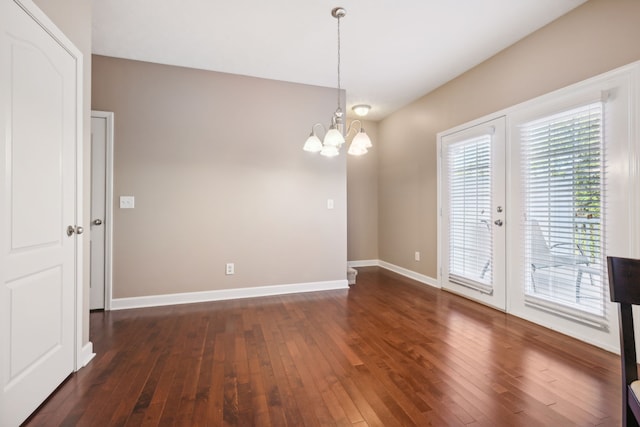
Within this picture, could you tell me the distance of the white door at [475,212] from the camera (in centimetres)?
303

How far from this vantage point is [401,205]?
15.5ft

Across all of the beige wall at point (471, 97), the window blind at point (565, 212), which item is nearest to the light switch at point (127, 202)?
the beige wall at point (471, 97)

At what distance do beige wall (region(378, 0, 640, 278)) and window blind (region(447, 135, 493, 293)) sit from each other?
312 mm

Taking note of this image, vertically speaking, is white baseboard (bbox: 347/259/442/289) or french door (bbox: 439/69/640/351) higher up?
french door (bbox: 439/69/640/351)

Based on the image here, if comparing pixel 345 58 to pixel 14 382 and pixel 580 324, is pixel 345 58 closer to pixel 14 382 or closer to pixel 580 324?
pixel 580 324

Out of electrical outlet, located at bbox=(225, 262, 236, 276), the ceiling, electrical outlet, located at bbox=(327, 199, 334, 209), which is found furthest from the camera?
electrical outlet, located at bbox=(327, 199, 334, 209)

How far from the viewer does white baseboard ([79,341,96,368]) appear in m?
1.94

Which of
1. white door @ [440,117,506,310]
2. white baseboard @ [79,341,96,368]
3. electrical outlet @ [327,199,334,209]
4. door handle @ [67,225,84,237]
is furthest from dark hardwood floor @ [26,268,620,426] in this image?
electrical outlet @ [327,199,334,209]

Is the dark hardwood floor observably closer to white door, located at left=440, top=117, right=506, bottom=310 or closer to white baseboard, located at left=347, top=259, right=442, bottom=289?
white door, located at left=440, top=117, right=506, bottom=310

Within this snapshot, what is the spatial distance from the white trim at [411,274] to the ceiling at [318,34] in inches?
104

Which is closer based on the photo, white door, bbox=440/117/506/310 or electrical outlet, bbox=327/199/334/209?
white door, bbox=440/117/506/310

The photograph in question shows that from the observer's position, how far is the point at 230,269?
347 centimetres

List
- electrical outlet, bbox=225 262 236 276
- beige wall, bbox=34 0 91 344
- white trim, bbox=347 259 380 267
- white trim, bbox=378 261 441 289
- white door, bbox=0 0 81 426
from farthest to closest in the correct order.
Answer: white trim, bbox=347 259 380 267
white trim, bbox=378 261 441 289
electrical outlet, bbox=225 262 236 276
beige wall, bbox=34 0 91 344
white door, bbox=0 0 81 426

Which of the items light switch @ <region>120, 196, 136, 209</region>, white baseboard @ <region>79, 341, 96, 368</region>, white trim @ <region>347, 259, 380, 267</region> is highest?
light switch @ <region>120, 196, 136, 209</region>
